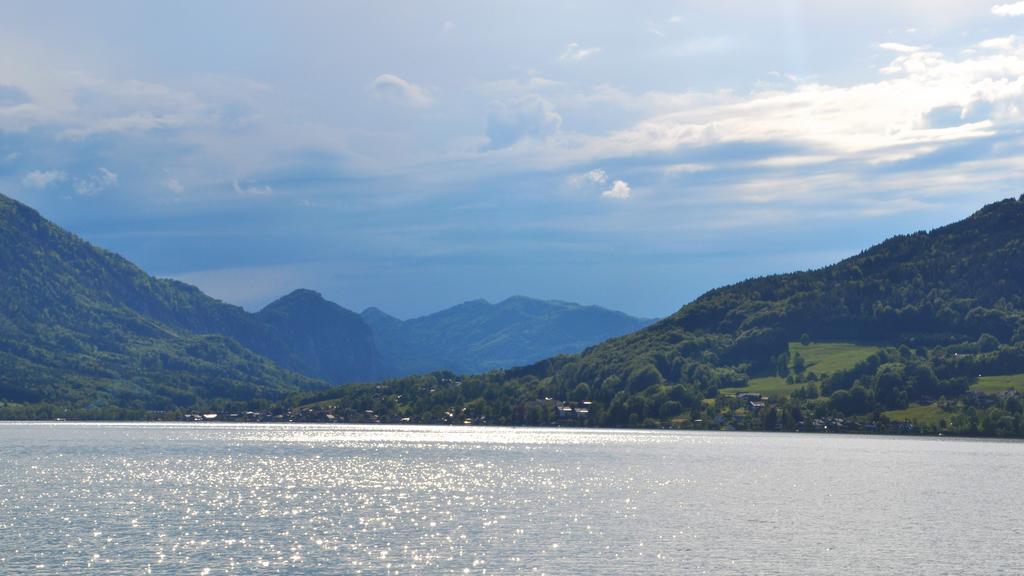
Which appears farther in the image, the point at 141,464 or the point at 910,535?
the point at 141,464

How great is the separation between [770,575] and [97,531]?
63.4 metres

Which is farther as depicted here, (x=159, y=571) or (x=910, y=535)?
(x=910, y=535)

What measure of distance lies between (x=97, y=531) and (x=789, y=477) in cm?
11906

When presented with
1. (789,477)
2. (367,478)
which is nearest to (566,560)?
(367,478)

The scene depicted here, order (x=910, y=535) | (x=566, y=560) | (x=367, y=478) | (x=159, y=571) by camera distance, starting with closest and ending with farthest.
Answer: (x=159, y=571)
(x=566, y=560)
(x=910, y=535)
(x=367, y=478)

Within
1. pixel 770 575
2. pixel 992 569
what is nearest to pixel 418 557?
pixel 770 575

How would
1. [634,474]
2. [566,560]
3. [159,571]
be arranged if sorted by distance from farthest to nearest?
1. [634,474]
2. [566,560]
3. [159,571]

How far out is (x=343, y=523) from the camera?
114m

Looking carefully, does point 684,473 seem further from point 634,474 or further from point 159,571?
point 159,571

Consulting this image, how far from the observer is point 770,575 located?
8712 cm

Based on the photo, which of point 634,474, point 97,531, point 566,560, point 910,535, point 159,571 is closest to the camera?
point 159,571

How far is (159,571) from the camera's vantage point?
3270 inches

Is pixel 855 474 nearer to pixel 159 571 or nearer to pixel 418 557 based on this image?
A: pixel 418 557

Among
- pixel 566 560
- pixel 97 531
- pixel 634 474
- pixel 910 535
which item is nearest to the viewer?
pixel 566 560
